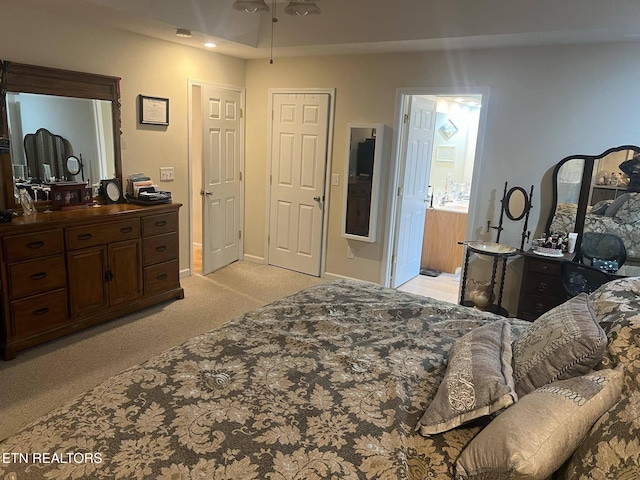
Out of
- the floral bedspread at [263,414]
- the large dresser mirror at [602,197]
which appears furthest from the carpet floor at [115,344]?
the large dresser mirror at [602,197]

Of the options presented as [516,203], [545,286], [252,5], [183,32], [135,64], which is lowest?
[545,286]

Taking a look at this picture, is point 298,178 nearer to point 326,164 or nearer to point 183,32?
point 326,164

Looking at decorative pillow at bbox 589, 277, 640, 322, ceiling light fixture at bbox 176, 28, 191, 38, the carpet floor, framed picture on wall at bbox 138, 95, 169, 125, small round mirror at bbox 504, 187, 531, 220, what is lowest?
the carpet floor

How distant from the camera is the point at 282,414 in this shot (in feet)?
5.03

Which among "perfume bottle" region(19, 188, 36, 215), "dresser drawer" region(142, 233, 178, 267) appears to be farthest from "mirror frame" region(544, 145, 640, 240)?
"perfume bottle" region(19, 188, 36, 215)

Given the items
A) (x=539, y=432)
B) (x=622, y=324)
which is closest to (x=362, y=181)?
(x=622, y=324)

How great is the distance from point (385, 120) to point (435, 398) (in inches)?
136

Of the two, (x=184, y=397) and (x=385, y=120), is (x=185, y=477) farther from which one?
(x=385, y=120)

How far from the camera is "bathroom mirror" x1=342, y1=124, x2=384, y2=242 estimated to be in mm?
4594

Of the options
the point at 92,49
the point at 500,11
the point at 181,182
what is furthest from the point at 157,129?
the point at 500,11

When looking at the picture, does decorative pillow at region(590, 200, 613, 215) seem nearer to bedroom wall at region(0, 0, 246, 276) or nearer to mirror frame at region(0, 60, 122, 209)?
bedroom wall at region(0, 0, 246, 276)

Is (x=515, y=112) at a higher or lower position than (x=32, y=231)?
higher

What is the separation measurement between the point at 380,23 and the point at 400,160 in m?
1.32

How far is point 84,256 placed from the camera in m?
3.44
